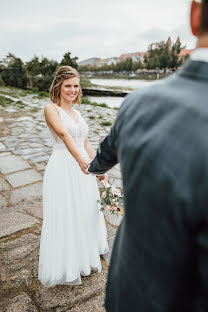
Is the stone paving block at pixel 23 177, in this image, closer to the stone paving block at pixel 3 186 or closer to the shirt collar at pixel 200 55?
the stone paving block at pixel 3 186

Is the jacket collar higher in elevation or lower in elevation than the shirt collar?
lower

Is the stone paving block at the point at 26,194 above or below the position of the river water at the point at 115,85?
below

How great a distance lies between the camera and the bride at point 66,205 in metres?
2.09

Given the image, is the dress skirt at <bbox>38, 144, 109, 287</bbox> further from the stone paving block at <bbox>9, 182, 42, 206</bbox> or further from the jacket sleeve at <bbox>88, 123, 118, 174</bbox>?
the stone paving block at <bbox>9, 182, 42, 206</bbox>

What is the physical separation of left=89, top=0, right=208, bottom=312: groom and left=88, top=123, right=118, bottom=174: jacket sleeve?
14 centimetres

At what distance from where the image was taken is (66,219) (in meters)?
2.10

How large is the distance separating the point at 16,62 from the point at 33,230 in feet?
75.5

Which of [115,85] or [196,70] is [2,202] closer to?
[196,70]

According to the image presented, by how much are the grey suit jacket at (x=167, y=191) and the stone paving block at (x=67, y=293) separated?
1.44 meters

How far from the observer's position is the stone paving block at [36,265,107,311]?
1.97 m

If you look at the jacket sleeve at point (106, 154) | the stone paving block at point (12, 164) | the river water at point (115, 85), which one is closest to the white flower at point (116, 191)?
the jacket sleeve at point (106, 154)

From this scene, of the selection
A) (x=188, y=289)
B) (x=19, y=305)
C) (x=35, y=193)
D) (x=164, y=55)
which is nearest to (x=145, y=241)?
(x=188, y=289)

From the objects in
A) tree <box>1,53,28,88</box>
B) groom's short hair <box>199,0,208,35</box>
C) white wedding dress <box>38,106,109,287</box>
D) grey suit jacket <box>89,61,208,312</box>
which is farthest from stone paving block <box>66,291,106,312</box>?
tree <box>1,53,28,88</box>

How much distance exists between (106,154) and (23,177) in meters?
Answer: 3.44
